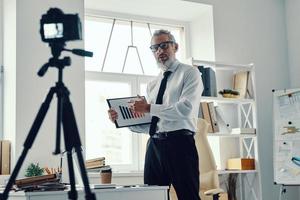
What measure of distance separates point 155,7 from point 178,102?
72.6 inches

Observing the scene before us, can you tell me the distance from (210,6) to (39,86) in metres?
1.75

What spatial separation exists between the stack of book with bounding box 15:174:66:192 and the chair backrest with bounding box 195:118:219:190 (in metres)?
1.58

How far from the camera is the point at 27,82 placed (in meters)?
3.54

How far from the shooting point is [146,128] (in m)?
2.91

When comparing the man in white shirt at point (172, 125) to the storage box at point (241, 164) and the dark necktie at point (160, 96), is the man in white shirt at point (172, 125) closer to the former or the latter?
the dark necktie at point (160, 96)

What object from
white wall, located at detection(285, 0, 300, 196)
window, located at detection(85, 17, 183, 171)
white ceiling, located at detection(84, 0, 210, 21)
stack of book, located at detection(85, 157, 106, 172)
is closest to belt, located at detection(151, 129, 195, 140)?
stack of book, located at detection(85, 157, 106, 172)

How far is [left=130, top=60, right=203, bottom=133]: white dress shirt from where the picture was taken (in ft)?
8.82

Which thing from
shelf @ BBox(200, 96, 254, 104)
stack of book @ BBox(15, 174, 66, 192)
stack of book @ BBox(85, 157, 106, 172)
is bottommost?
stack of book @ BBox(15, 174, 66, 192)

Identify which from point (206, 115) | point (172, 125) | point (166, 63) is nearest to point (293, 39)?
point (206, 115)

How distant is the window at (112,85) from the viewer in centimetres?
410

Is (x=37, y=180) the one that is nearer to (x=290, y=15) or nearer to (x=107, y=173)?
(x=107, y=173)

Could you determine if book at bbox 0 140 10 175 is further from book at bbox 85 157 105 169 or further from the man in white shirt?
the man in white shirt

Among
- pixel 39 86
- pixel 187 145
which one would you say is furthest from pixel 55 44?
pixel 39 86

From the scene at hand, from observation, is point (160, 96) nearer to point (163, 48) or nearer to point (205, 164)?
point (163, 48)
